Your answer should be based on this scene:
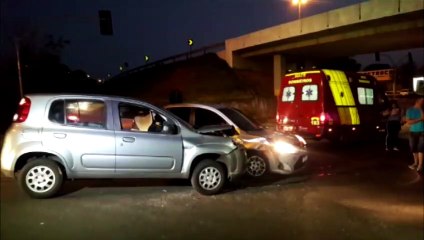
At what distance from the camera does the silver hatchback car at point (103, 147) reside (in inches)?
271

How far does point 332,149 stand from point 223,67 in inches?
1340

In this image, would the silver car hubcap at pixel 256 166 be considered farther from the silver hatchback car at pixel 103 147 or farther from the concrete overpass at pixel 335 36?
the concrete overpass at pixel 335 36

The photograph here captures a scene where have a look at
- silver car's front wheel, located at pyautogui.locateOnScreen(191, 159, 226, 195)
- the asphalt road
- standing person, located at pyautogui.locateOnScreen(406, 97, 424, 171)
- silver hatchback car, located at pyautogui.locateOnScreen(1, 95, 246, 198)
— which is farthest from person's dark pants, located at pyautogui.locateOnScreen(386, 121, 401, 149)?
silver car's front wheel, located at pyautogui.locateOnScreen(191, 159, 226, 195)

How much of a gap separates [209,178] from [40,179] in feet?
8.40

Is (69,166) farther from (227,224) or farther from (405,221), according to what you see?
(405,221)

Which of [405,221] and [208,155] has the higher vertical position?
[208,155]

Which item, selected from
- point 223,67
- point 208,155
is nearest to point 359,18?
point 223,67

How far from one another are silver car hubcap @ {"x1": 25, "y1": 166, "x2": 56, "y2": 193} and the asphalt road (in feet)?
0.66

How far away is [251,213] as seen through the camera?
6.45 m

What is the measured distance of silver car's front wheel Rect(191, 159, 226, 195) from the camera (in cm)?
757

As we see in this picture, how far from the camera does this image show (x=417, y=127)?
9648mm

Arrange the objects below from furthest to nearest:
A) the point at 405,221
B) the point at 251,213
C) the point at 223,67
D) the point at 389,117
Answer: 1. the point at 223,67
2. the point at 389,117
3. the point at 251,213
4. the point at 405,221

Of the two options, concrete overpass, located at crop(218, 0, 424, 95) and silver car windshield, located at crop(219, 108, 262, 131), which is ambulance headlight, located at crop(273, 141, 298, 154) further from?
concrete overpass, located at crop(218, 0, 424, 95)

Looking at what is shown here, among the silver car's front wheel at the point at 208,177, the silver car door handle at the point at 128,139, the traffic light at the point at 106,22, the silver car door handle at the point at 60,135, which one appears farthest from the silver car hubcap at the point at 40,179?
the traffic light at the point at 106,22
